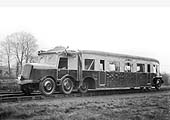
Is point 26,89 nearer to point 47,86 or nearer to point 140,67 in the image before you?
point 47,86

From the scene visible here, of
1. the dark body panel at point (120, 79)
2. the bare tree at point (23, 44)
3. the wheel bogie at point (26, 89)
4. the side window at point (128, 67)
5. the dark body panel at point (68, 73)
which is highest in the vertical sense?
the bare tree at point (23, 44)

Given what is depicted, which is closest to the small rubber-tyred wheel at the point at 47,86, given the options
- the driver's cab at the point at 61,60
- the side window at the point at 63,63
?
the driver's cab at the point at 61,60

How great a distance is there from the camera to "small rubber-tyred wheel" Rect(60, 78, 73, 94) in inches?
523

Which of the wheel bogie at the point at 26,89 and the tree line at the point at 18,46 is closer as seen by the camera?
the wheel bogie at the point at 26,89

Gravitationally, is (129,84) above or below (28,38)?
below

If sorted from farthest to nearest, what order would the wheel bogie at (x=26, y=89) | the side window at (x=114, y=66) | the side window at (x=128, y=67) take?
the side window at (x=128, y=67)
the side window at (x=114, y=66)
the wheel bogie at (x=26, y=89)

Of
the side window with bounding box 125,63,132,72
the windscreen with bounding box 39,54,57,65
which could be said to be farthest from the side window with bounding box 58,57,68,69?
the side window with bounding box 125,63,132,72

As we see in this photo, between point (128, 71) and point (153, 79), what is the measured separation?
3522 millimetres

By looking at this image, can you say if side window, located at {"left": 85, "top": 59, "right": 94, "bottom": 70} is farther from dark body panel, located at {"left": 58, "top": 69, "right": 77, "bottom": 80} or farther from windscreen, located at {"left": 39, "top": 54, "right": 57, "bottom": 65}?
windscreen, located at {"left": 39, "top": 54, "right": 57, "bottom": 65}

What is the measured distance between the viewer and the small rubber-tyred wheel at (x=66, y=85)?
13.3m

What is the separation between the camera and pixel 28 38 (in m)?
48.9

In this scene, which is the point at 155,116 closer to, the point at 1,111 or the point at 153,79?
the point at 1,111

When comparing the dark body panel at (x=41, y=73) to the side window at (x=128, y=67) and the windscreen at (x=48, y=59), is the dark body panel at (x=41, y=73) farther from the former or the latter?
the side window at (x=128, y=67)

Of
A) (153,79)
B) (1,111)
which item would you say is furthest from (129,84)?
(1,111)
